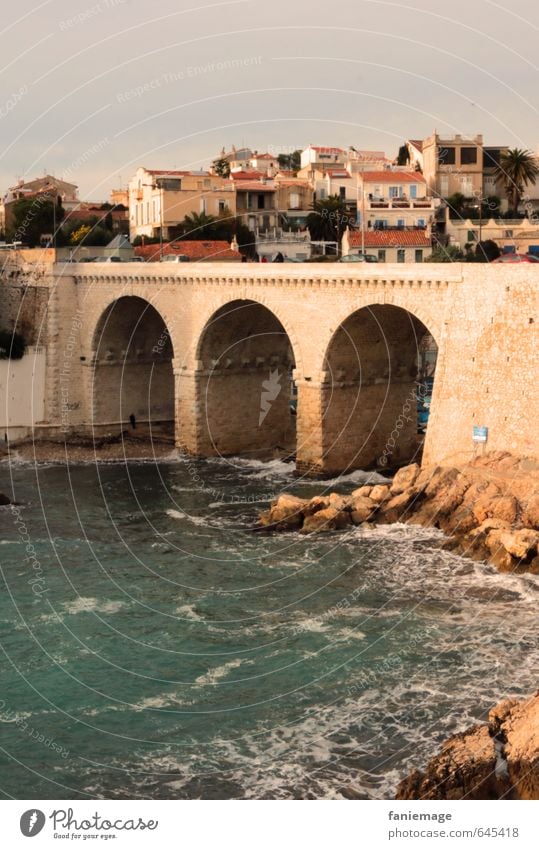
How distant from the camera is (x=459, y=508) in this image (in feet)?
121

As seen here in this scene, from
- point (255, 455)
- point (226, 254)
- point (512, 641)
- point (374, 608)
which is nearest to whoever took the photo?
point (512, 641)

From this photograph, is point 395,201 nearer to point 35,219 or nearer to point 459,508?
point 35,219

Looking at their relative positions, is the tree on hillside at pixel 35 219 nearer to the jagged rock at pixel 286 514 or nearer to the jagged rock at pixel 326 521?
the jagged rock at pixel 286 514

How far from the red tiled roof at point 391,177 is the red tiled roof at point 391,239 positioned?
9.12m

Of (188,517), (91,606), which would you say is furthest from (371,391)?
→ (91,606)

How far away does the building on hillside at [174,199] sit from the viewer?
72.8 metres

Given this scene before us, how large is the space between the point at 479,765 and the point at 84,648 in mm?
11020

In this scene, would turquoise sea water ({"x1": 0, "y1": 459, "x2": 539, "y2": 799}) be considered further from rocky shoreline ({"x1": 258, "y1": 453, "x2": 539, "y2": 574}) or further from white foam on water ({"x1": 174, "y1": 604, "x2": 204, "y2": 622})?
rocky shoreline ({"x1": 258, "y1": 453, "x2": 539, "y2": 574})

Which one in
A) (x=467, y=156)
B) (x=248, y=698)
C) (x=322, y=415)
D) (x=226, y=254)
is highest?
(x=467, y=156)

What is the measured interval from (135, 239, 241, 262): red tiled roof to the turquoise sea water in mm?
22740

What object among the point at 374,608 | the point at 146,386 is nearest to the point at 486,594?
the point at 374,608

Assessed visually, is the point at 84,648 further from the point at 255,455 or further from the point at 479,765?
the point at 255,455

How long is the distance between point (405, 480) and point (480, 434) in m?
2.91

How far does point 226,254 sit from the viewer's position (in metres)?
62.1
